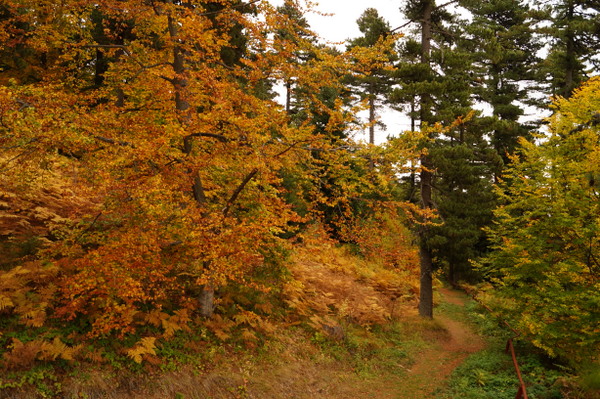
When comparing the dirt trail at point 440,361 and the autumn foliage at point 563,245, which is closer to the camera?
the autumn foliage at point 563,245

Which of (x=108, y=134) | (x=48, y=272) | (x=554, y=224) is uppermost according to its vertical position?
(x=108, y=134)

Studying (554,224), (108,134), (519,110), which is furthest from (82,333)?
(519,110)

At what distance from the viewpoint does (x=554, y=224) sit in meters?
9.47

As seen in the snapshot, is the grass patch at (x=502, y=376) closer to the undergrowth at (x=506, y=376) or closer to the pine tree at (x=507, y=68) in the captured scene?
the undergrowth at (x=506, y=376)

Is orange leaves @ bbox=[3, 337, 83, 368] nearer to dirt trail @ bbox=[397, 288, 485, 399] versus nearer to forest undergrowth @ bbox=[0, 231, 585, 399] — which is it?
forest undergrowth @ bbox=[0, 231, 585, 399]

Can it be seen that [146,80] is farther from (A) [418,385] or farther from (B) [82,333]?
(A) [418,385]

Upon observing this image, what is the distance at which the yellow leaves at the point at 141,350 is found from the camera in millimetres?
5990

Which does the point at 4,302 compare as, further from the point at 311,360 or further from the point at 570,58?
the point at 570,58

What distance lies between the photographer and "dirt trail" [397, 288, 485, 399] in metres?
9.16

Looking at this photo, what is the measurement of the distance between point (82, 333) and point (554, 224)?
38.0 feet

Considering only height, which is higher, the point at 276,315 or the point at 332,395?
the point at 276,315

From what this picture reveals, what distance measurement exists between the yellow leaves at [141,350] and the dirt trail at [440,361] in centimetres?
633

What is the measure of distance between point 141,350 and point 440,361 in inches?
380

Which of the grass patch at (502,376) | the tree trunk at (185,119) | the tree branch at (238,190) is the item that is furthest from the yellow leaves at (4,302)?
the grass patch at (502,376)
